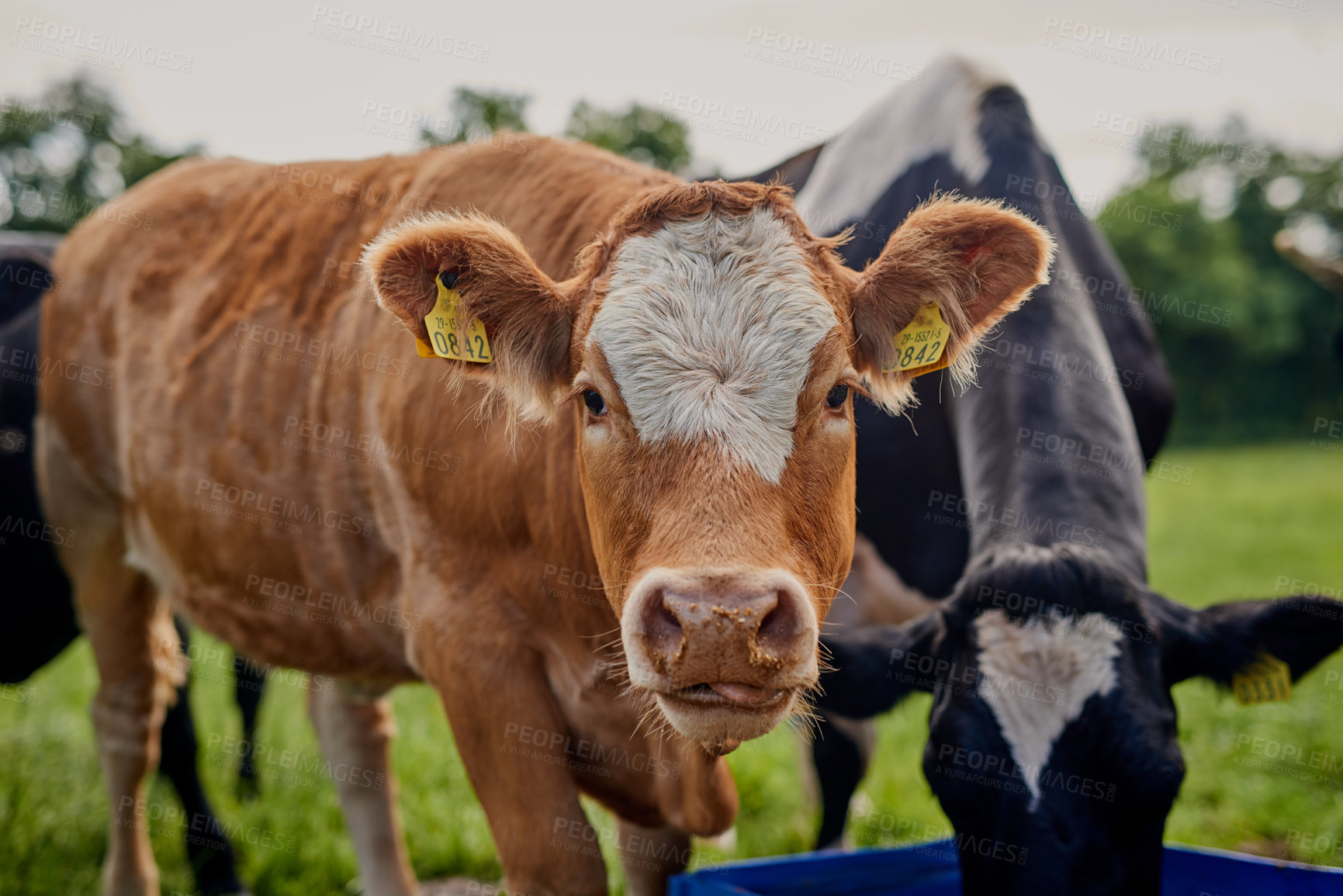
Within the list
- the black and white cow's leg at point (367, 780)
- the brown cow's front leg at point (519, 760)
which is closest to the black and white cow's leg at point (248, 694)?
the black and white cow's leg at point (367, 780)

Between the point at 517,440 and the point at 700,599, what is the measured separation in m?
1.20

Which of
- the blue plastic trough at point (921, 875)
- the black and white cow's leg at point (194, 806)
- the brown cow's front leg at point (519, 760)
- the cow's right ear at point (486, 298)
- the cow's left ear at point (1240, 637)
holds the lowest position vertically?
the black and white cow's leg at point (194, 806)

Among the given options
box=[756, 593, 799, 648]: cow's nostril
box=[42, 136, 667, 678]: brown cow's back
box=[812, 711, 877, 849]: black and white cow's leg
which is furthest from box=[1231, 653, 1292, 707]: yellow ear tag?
box=[812, 711, 877, 849]: black and white cow's leg

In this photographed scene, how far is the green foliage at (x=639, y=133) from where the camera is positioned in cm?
754

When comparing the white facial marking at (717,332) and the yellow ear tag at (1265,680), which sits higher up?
the white facial marking at (717,332)

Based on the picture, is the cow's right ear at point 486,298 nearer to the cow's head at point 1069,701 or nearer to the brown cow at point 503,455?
the brown cow at point 503,455

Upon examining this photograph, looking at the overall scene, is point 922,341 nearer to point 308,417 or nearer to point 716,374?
point 716,374

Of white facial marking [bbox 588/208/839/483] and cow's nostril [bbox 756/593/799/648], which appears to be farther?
white facial marking [bbox 588/208/839/483]

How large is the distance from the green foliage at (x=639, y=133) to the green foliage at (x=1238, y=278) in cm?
2207

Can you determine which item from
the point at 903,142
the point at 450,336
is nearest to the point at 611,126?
the point at 903,142

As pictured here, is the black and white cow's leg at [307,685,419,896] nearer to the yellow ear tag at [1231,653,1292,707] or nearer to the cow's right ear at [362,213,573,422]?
the cow's right ear at [362,213,573,422]

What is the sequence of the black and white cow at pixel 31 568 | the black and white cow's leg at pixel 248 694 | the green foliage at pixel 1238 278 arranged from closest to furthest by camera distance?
the black and white cow at pixel 31 568 → the black and white cow's leg at pixel 248 694 → the green foliage at pixel 1238 278

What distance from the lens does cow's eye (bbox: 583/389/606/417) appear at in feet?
7.34

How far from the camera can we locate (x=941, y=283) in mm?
2406
